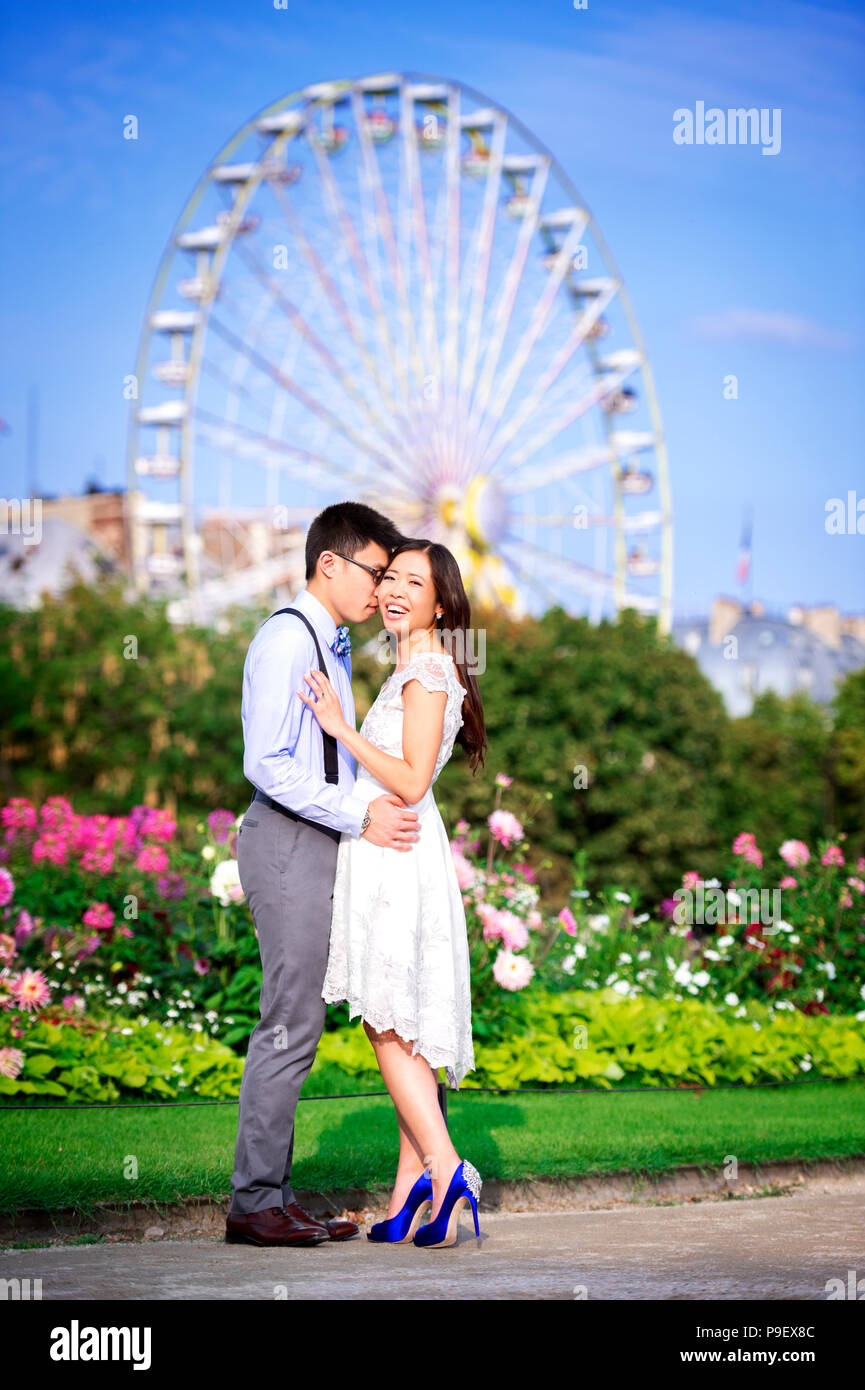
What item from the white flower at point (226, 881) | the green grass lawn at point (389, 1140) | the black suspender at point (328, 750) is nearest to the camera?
the black suspender at point (328, 750)

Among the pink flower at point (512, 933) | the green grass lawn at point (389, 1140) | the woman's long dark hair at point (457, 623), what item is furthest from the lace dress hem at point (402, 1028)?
the pink flower at point (512, 933)

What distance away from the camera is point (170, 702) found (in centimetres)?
3466

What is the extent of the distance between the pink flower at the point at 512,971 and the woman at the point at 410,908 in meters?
2.68

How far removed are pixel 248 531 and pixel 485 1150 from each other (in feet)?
94.2

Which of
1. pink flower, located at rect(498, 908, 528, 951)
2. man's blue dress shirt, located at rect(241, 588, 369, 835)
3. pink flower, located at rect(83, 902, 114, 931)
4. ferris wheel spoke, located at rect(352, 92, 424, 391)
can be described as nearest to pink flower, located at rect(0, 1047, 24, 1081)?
pink flower, located at rect(83, 902, 114, 931)

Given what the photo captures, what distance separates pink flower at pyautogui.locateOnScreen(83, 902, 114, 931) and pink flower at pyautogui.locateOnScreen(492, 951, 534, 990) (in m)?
2.24

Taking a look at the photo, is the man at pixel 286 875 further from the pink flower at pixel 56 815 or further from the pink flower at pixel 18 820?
the pink flower at pixel 18 820

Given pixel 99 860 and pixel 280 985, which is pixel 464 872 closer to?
pixel 99 860

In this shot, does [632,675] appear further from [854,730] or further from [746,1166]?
[746,1166]

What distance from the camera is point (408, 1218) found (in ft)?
15.9

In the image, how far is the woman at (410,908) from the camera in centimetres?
479

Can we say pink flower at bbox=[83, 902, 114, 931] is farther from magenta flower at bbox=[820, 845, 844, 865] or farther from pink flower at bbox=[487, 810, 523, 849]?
magenta flower at bbox=[820, 845, 844, 865]

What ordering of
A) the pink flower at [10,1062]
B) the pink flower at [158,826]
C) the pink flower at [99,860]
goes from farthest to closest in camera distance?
the pink flower at [158,826] < the pink flower at [99,860] < the pink flower at [10,1062]
